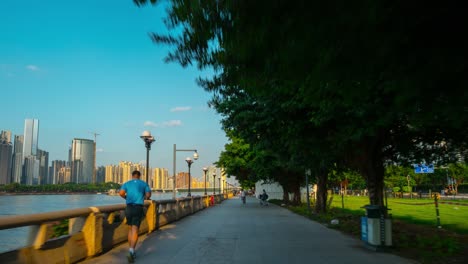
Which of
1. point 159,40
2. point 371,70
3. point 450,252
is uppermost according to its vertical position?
point 159,40

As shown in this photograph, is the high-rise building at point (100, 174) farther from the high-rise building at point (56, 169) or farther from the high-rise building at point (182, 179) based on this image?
the high-rise building at point (182, 179)

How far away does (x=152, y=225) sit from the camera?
1469 cm

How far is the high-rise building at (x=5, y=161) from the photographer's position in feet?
422

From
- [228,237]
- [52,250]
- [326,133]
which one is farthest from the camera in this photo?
[326,133]

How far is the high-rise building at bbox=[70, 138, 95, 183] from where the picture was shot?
501ft

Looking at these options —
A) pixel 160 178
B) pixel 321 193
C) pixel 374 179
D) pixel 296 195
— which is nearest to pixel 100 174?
pixel 160 178

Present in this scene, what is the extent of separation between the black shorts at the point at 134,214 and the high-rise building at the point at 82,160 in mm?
147529

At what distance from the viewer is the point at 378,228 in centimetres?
1011

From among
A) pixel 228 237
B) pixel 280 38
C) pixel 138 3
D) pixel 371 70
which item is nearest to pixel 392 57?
pixel 371 70

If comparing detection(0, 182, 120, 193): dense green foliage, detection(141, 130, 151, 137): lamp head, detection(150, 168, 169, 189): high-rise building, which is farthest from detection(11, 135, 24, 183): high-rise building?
detection(141, 130, 151, 137): lamp head

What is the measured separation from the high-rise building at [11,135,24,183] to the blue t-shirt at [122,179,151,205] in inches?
5765

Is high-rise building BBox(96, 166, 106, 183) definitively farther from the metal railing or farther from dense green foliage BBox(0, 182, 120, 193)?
the metal railing

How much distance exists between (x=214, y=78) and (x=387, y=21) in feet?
7.91

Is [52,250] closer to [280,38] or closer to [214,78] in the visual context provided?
[214,78]
